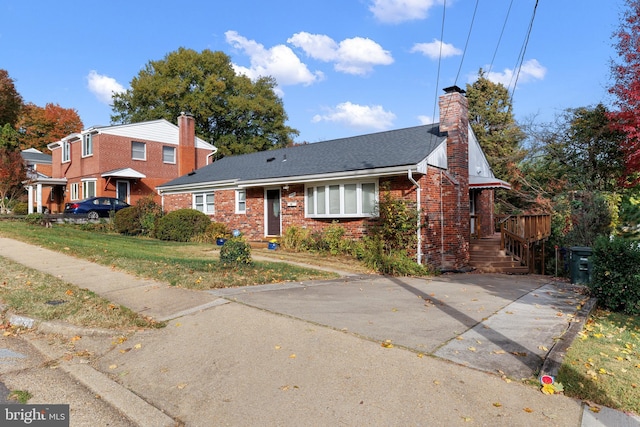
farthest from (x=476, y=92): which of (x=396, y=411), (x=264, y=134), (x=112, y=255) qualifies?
(x=396, y=411)

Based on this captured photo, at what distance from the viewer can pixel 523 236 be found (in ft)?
43.5

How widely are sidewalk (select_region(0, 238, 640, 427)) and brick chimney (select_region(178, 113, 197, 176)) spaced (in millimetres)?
22862

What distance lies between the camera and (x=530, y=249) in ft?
46.7

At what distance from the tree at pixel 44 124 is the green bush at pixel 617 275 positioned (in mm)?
56724

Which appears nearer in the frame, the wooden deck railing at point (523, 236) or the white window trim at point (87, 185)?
the wooden deck railing at point (523, 236)

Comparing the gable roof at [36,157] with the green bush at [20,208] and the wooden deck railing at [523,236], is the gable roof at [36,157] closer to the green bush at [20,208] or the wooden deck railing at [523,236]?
the green bush at [20,208]

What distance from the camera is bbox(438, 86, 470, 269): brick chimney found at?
12664mm

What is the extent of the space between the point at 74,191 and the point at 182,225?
597 inches

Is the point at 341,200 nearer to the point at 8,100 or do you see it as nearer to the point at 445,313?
the point at 445,313

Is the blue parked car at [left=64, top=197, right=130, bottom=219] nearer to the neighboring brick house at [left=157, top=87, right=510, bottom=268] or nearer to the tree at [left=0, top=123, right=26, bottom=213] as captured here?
the tree at [left=0, top=123, right=26, bottom=213]

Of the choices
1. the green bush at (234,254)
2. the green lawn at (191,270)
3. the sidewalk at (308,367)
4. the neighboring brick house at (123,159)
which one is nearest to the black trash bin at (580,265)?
the sidewalk at (308,367)

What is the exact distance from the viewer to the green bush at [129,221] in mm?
19219

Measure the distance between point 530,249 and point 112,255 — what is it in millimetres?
13784
